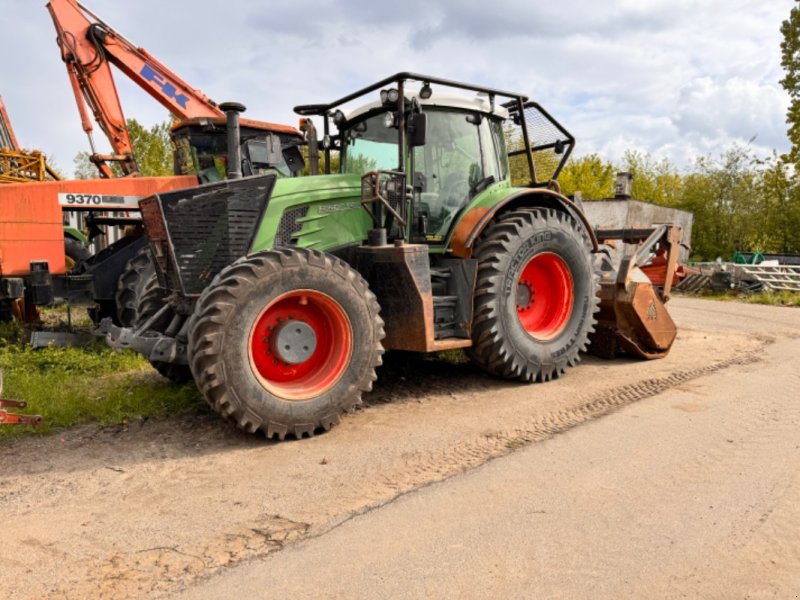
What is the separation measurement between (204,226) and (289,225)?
2.18 feet

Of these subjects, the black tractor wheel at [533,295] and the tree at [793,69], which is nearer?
the black tractor wheel at [533,295]

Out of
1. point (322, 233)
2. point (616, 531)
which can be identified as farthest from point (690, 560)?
point (322, 233)

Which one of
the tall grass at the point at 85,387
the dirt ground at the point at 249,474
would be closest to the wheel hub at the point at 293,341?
the dirt ground at the point at 249,474

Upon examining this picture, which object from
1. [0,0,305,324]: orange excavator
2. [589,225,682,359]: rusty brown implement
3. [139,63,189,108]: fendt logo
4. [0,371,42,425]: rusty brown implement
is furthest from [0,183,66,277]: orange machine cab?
[589,225,682,359]: rusty brown implement

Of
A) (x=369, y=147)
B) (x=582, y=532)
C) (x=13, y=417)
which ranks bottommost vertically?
(x=582, y=532)

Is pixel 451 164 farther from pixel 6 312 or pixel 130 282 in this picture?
pixel 6 312

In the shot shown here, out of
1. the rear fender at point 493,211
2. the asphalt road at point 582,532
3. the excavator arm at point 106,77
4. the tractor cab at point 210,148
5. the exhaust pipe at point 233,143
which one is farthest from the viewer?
the excavator arm at point 106,77

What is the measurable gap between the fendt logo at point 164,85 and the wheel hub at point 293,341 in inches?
287

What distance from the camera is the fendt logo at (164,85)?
33.8 feet

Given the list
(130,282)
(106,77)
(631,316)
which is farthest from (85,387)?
(106,77)

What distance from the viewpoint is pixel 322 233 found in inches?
211

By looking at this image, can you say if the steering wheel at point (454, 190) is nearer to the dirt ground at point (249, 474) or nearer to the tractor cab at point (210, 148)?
the dirt ground at point (249, 474)

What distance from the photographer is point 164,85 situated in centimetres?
1041

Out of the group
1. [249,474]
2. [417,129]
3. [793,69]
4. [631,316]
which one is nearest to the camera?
[249,474]
